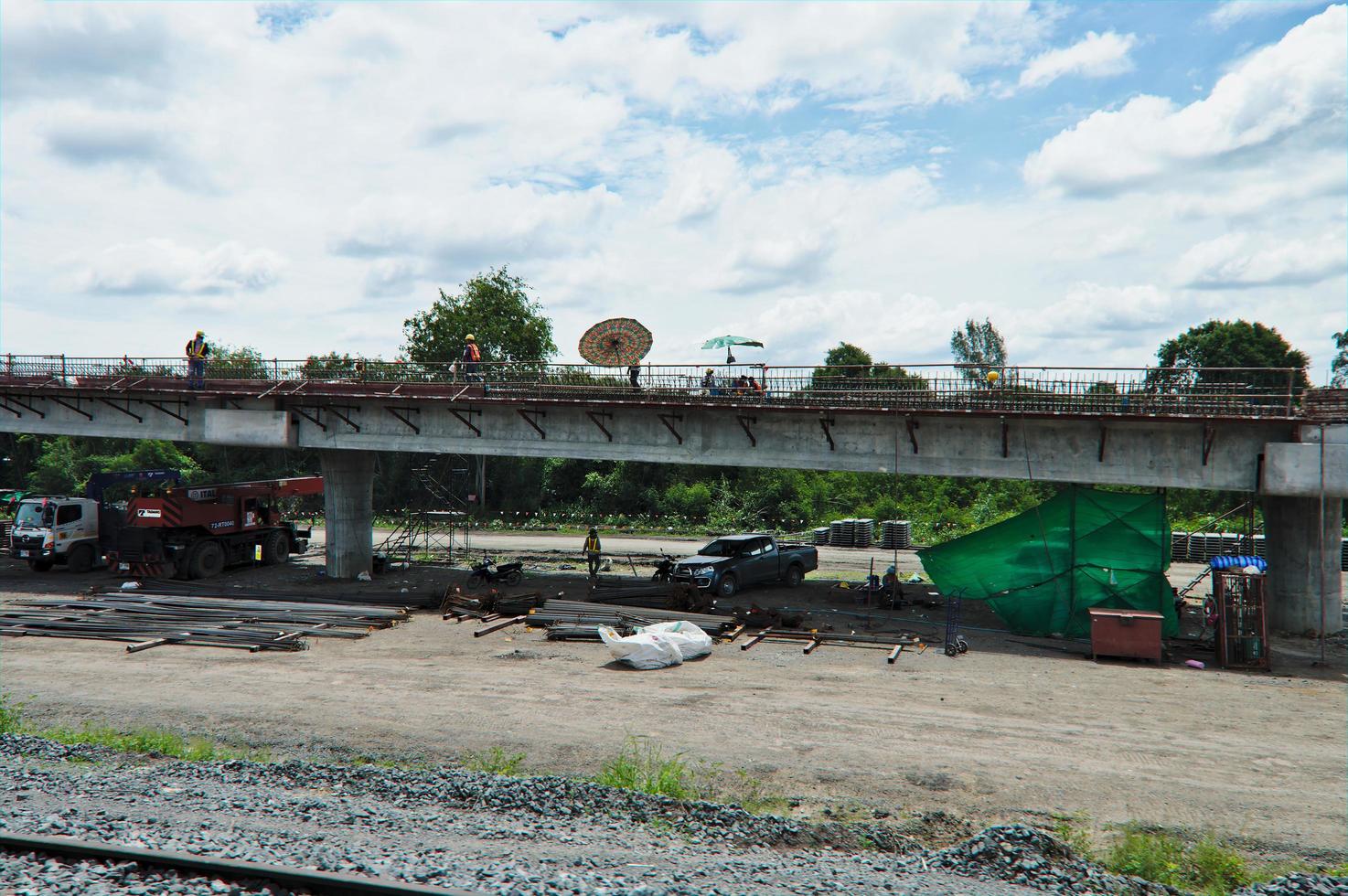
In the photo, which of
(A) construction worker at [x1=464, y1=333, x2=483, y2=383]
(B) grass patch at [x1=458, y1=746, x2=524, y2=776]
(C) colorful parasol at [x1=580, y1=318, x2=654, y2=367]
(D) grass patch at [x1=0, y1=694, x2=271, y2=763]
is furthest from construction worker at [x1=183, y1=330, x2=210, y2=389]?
(B) grass patch at [x1=458, y1=746, x2=524, y2=776]

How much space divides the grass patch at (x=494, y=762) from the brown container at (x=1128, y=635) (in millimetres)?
12701

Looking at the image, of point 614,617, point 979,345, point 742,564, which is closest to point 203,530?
point 614,617

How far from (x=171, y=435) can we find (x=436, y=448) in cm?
1047

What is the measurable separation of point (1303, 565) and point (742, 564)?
1369 cm

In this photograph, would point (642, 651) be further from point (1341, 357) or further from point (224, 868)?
point (1341, 357)

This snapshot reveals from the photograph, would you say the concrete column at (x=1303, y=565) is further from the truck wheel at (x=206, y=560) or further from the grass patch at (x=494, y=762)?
the truck wheel at (x=206, y=560)

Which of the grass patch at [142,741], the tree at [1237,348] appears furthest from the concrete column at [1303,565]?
the tree at [1237,348]

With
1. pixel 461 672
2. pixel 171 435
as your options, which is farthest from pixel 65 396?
pixel 461 672

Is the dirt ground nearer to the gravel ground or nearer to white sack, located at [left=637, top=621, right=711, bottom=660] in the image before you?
white sack, located at [left=637, top=621, right=711, bottom=660]

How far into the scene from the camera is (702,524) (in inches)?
1887

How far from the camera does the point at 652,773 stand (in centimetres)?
1085

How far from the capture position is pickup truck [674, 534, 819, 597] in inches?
976

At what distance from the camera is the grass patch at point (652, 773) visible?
10.2 metres

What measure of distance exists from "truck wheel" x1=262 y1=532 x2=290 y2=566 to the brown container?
27.5 metres
